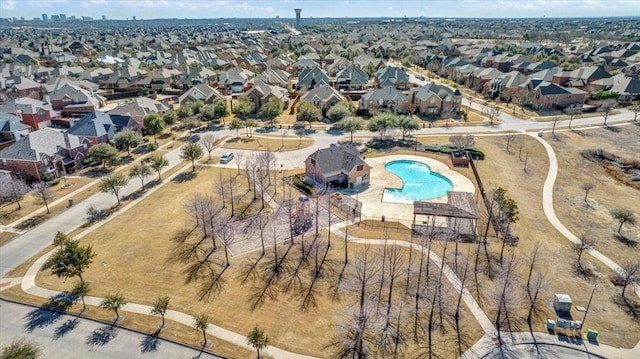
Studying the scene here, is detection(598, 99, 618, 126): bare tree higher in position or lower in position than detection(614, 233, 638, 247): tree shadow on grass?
higher

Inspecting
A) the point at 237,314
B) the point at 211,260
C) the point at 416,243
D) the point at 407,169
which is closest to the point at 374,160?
the point at 407,169

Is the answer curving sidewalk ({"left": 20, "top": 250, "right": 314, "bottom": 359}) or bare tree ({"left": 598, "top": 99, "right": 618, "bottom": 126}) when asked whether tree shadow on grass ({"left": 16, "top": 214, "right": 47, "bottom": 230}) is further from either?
bare tree ({"left": 598, "top": 99, "right": 618, "bottom": 126})

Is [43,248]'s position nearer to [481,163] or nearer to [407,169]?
[407,169]

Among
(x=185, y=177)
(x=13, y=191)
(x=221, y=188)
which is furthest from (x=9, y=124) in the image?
(x=221, y=188)

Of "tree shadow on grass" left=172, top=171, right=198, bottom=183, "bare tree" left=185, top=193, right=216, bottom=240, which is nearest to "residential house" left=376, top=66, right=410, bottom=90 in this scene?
"tree shadow on grass" left=172, top=171, right=198, bottom=183

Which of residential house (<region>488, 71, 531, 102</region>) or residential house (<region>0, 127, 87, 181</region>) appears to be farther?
residential house (<region>488, 71, 531, 102</region>)
